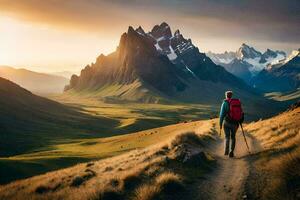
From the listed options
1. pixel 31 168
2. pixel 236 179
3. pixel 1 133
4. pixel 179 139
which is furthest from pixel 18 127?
pixel 236 179

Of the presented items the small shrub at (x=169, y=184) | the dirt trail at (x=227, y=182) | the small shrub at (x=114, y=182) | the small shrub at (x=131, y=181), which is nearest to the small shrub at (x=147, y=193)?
the small shrub at (x=169, y=184)

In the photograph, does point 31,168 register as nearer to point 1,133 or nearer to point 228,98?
point 228,98

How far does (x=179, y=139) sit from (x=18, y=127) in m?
158

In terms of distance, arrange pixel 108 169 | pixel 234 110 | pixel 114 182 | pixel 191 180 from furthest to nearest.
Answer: pixel 108 169 < pixel 234 110 < pixel 114 182 < pixel 191 180

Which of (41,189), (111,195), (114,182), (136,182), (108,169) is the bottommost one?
(41,189)

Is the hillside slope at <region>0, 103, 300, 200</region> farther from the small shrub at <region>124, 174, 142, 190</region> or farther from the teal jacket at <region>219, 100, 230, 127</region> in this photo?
the teal jacket at <region>219, 100, 230, 127</region>

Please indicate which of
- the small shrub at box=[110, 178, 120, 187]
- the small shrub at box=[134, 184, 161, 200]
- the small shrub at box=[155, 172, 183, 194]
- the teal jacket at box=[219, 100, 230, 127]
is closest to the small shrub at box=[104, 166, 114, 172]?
the small shrub at box=[110, 178, 120, 187]

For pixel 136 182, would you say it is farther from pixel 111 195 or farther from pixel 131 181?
pixel 111 195

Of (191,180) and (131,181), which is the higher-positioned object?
(191,180)

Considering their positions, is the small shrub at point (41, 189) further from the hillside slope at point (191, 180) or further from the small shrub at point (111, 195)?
the small shrub at point (111, 195)

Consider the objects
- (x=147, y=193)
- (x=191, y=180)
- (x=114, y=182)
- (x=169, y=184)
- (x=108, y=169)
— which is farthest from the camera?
(x=108, y=169)

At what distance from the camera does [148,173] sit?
68.4 feet

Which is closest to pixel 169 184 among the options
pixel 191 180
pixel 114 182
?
pixel 191 180

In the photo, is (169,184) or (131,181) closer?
(169,184)
